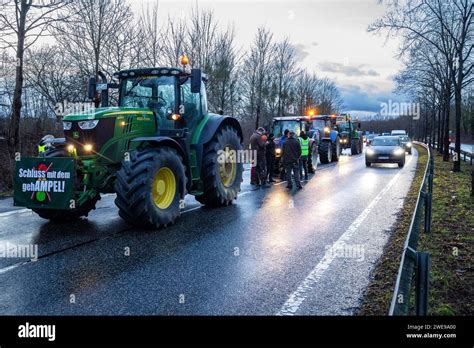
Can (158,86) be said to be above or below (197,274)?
above

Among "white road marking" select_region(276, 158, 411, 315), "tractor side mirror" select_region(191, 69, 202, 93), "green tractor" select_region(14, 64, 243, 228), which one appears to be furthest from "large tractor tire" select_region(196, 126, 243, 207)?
"white road marking" select_region(276, 158, 411, 315)

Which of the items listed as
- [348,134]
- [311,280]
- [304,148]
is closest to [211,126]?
[311,280]

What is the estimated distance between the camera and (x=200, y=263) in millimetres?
5664

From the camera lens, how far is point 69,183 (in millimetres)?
6824

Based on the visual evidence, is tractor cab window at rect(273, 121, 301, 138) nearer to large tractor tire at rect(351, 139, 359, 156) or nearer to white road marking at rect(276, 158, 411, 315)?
white road marking at rect(276, 158, 411, 315)

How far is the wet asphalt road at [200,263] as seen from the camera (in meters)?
4.34

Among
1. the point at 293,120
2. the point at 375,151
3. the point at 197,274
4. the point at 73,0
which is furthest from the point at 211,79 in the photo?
the point at 197,274

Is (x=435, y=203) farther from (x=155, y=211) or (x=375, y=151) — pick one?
(x=375, y=151)

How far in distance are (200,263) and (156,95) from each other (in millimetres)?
4294

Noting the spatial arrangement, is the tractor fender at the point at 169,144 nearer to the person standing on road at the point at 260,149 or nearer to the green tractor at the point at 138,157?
the green tractor at the point at 138,157

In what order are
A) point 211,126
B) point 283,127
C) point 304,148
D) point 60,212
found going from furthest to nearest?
1. point 283,127
2. point 304,148
3. point 211,126
4. point 60,212

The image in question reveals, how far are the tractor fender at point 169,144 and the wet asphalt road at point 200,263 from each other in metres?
0.96

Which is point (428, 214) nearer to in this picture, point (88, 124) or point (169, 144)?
point (169, 144)
